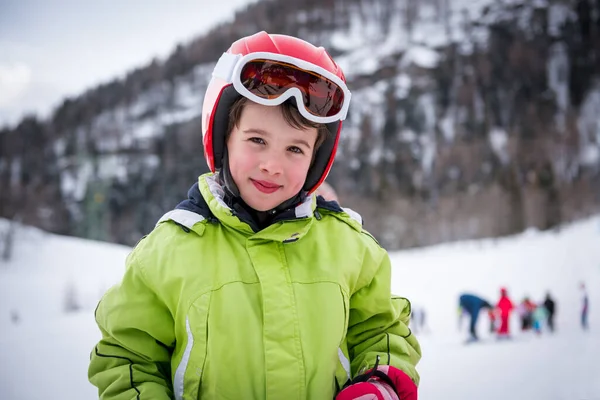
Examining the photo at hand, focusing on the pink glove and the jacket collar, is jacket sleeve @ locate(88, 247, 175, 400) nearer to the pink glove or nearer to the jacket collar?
the jacket collar

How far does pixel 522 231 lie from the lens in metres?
19.7

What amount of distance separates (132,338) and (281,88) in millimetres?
795

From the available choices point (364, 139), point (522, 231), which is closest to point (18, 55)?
point (522, 231)

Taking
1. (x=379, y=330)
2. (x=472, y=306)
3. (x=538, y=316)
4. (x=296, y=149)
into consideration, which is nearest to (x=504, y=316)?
(x=472, y=306)

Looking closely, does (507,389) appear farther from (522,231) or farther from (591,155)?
(591,155)

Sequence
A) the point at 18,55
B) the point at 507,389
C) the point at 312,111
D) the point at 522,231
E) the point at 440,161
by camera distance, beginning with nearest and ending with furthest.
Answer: the point at 312,111 → the point at 507,389 → the point at 18,55 → the point at 522,231 → the point at 440,161

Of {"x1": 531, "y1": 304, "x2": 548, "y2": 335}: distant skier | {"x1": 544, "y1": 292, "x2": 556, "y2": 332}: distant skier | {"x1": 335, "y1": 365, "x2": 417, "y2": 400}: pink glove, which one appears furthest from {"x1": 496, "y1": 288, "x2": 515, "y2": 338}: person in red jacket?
{"x1": 335, "y1": 365, "x2": 417, "y2": 400}: pink glove

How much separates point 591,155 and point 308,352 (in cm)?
2811

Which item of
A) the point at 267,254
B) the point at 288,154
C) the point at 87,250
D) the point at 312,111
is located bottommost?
the point at 87,250

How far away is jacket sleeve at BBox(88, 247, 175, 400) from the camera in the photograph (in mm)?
1071

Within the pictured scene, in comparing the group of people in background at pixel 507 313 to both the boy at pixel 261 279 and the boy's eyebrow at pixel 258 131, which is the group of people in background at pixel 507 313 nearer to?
the boy at pixel 261 279

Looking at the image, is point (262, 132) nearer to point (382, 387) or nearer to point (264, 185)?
point (264, 185)

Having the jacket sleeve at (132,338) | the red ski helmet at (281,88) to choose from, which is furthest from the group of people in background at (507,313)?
the jacket sleeve at (132,338)

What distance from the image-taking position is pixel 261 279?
1.11 metres
